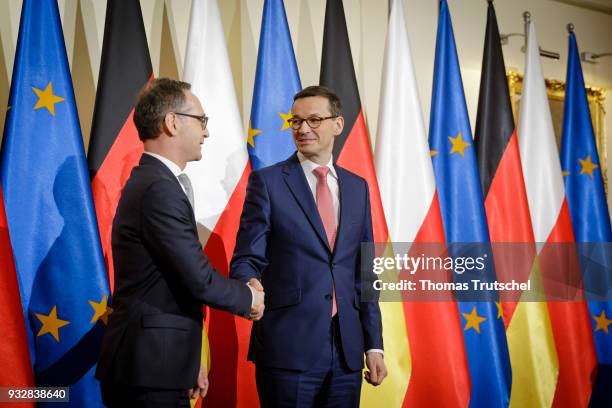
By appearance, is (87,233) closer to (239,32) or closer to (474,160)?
(239,32)

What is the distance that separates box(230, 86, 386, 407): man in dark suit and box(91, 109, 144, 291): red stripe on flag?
70cm

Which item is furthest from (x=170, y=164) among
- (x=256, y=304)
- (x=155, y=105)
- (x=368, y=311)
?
(x=368, y=311)

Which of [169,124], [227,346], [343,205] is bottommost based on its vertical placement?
[227,346]

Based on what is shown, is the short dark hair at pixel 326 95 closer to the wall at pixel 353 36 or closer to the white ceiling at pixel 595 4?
the wall at pixel 353 36

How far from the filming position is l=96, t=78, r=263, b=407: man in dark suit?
1.64 m

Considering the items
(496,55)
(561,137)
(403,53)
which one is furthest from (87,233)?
(561,137)

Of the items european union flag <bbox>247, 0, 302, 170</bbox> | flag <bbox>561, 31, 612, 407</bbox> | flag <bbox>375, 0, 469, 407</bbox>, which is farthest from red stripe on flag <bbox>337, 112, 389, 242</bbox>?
flag <bbox>561, 31, 612, 407</bbox>

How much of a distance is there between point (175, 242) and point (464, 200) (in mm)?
2078

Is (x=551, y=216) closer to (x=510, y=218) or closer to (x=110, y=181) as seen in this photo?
(x=510, y=218)

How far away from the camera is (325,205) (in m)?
2.20

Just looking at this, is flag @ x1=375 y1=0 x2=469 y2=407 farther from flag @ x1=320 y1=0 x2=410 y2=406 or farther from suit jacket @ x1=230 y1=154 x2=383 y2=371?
A: suit jacket @ x1=230 y1=154 x2=383 y2=371

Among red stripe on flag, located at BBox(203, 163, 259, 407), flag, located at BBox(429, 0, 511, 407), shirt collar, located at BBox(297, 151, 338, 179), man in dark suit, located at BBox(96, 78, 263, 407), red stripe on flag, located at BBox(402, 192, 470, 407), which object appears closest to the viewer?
man in dark suit, located at BBox(96, 78, 263, 407)

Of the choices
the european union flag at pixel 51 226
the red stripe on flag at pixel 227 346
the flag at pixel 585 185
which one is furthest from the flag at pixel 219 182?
the flag at pixel 585 185

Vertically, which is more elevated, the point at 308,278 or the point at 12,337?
the point at 308,278
